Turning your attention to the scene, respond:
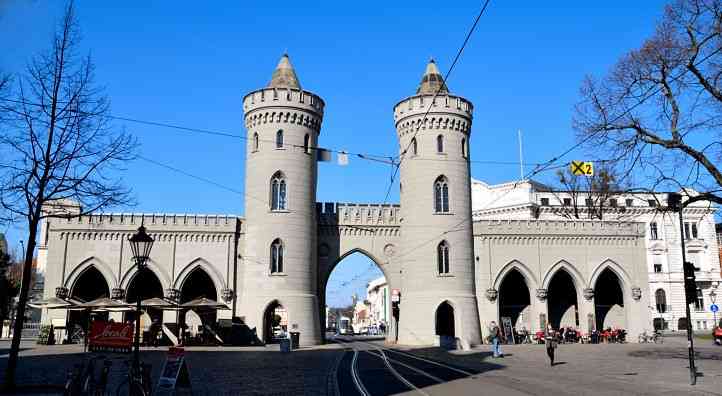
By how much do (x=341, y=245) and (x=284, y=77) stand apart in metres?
12.2

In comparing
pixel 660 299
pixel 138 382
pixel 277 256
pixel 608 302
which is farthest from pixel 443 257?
pixel 660 299

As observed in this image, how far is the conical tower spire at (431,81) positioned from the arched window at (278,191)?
37.7 feet

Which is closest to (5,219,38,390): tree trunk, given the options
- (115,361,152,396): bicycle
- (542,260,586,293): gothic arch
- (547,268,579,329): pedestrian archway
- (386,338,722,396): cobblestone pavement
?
(115,361,152,396): bicycle

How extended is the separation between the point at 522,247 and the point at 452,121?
9.98 m

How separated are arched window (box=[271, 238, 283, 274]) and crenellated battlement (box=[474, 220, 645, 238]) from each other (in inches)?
528

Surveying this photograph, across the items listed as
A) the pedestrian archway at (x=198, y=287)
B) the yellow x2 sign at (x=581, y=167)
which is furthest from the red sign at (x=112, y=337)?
the pedestrian archway at (x=198, y=287)

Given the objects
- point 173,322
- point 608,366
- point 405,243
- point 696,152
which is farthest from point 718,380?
point 173,322

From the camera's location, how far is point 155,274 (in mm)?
42062

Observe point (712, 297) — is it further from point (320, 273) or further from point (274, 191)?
point (274, 191)

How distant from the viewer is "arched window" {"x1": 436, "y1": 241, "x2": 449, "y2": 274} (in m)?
41.7

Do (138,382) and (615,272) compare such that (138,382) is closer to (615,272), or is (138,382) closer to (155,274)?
(155,274)

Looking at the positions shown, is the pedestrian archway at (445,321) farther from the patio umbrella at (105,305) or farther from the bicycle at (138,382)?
the bicycle at (138,382)

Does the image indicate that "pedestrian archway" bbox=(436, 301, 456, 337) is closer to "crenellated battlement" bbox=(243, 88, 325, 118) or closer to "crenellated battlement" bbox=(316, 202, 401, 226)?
"crenellated battlement" bbox=(316, 202, 401, 226)

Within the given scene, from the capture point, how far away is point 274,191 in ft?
137
